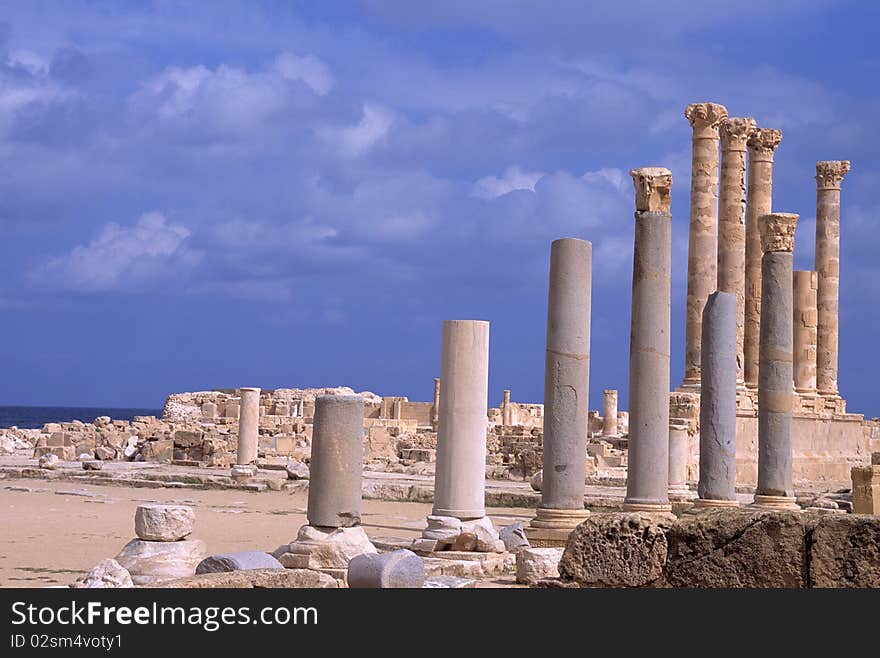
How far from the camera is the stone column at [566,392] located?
540 inches

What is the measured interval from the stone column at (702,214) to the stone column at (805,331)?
372 cm

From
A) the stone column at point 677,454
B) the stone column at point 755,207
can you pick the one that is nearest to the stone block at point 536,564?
the stone column at point 677,454

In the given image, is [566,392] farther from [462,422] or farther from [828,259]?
[828,259]

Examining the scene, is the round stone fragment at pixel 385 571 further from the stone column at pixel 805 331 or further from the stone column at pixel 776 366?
the stone column at pixel 805 331

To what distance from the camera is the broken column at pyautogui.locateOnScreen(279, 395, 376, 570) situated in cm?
1177

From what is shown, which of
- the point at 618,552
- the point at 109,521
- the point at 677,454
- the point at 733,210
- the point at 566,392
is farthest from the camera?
the point at 733,210

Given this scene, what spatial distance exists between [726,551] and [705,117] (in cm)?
1937

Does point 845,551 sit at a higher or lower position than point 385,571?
higher

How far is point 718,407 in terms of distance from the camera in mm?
16641

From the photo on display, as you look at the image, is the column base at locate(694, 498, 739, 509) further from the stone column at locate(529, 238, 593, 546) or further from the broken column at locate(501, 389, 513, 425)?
the broken column at locate(501, 389, 513, 425)

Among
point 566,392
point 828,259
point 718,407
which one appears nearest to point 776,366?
point 718,407

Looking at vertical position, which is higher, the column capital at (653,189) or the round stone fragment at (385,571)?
the column capital at (653,189)

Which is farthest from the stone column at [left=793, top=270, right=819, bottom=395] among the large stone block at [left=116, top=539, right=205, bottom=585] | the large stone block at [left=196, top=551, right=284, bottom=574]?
the large stone block at [left=196, top=551, right=284, bottom=574]

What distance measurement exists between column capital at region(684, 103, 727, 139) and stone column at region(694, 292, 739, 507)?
10.7 m
